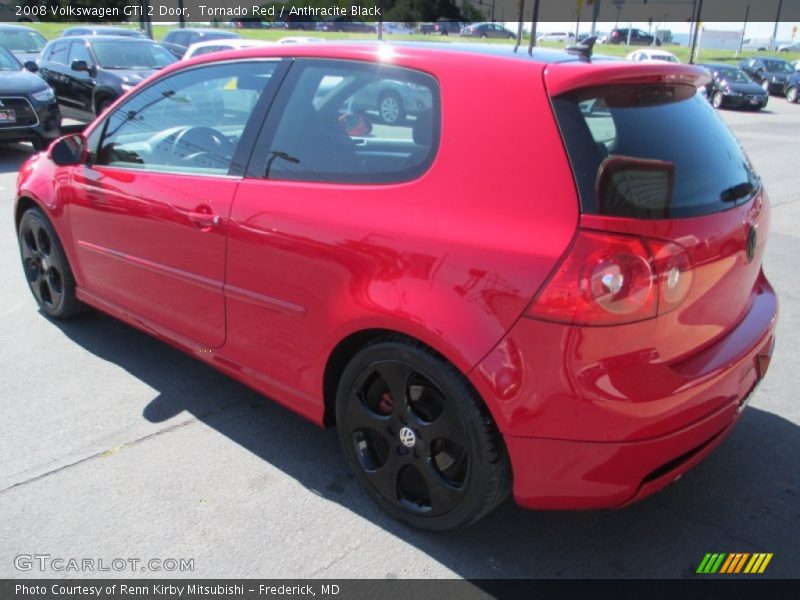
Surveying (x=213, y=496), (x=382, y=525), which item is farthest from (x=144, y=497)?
(x=382, y=525)

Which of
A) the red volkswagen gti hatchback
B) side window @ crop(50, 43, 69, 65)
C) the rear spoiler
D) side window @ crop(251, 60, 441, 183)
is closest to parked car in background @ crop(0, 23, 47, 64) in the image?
side window @ crop(50, 43, 69, 65)

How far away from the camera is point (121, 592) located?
7.72 ft

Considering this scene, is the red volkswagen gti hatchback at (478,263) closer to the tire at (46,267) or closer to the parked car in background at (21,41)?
the tire at (46,267)

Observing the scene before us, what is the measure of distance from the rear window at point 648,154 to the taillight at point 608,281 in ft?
0.33

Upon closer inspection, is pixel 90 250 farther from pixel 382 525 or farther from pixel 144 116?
pixel 382 525

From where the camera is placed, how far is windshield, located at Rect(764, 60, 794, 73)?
31.2 m

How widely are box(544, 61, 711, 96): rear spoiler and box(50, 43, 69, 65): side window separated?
12.9 meters

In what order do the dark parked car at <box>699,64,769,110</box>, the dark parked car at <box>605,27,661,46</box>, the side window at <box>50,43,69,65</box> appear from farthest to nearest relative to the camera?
1. the dark parked car at <box>605,27,661,46</box>
2. the dark parked car at <box>699,64,769,110</box>
3. the side window at <box>50,43,69,65</box>

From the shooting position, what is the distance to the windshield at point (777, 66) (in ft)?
102

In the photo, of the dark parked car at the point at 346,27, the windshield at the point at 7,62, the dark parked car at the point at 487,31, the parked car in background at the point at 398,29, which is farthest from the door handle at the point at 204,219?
the dark parked car at the point at 487,31

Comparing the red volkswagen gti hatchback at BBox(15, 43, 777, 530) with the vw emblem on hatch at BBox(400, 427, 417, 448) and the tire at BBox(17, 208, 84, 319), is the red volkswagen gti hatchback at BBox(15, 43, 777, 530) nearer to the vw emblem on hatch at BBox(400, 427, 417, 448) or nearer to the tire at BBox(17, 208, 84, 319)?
the vw emblem on hatch at BBox(400, 427, 417, 448)

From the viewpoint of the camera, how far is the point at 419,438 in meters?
2.50

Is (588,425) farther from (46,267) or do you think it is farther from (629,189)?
(46,267)

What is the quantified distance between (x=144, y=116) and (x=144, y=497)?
193 cm
